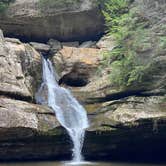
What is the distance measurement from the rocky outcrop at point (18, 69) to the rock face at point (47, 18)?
3.63 metres

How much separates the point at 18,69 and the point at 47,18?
249 inches

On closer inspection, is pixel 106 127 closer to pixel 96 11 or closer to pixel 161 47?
pixel 161 47

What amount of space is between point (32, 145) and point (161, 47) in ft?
20.2

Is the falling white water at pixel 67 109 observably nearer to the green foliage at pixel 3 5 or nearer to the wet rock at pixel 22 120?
the wet rock at pixel 22 120

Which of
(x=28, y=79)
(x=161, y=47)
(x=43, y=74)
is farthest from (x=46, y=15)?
(x=161, y=47)

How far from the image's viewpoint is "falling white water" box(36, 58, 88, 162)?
50.1 feet

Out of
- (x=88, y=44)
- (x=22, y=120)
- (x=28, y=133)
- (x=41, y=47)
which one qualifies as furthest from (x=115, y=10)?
(x=28, y=133)

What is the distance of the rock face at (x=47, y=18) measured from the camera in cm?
2186

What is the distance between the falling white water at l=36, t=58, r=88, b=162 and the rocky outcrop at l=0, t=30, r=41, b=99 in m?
0.68

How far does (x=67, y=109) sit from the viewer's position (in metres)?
16.8

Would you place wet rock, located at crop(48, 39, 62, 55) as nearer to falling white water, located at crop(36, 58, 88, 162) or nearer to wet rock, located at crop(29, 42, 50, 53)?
wet rock, located at crop(29, 42, 50, 53)

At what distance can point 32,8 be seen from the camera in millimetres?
22094

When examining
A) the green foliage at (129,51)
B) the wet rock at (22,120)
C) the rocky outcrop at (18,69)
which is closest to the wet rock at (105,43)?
the green foliage at (129,51)

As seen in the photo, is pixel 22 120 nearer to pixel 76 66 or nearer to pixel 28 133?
pixel 28 133
